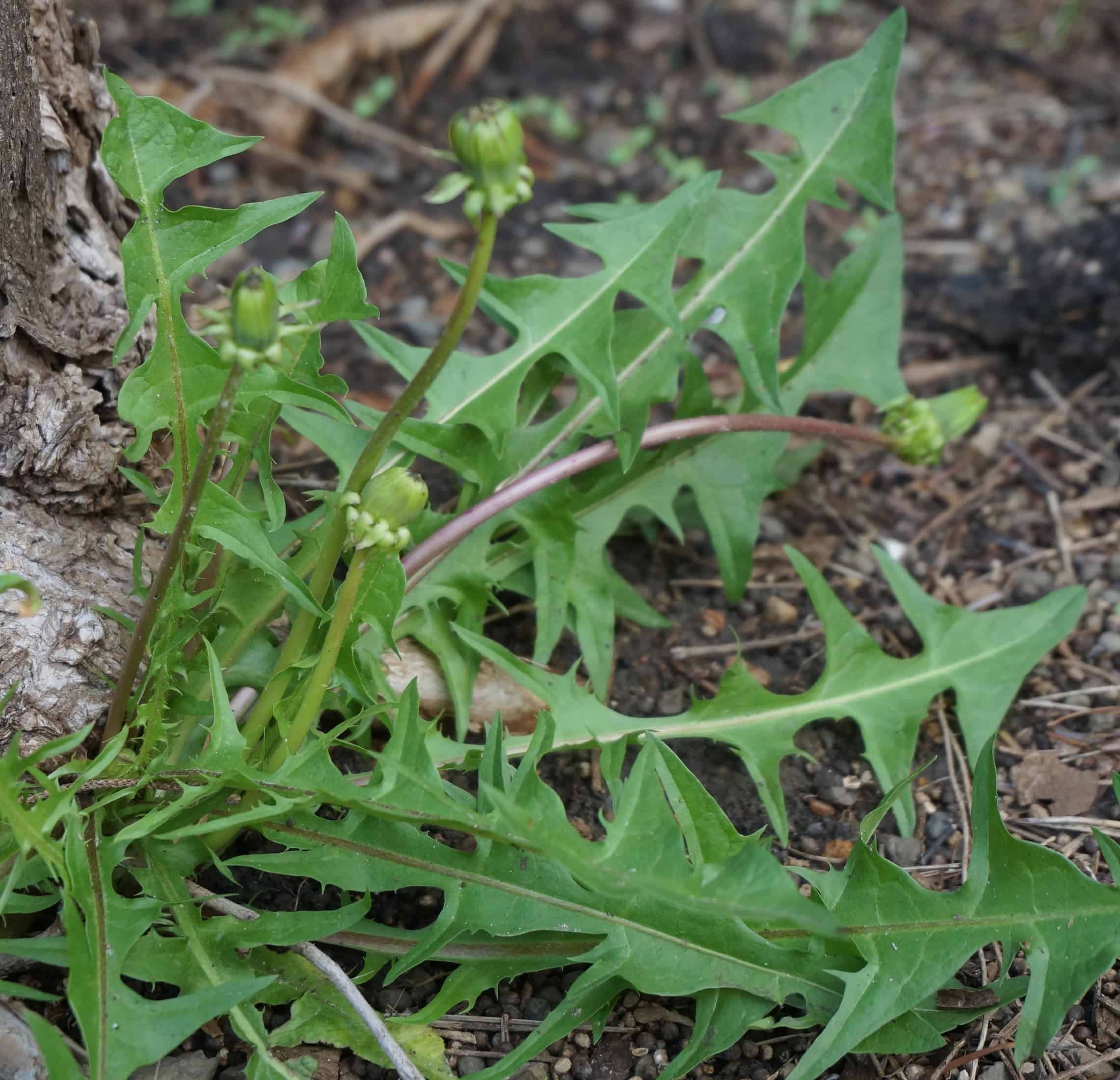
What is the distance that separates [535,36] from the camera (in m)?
4.57

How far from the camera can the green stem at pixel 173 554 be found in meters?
1.50

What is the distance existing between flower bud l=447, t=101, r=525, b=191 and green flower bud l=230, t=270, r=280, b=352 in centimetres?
29

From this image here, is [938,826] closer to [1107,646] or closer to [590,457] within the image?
Answer: [1107,646]

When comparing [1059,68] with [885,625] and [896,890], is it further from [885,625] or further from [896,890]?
[896,890]

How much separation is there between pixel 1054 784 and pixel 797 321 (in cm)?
170

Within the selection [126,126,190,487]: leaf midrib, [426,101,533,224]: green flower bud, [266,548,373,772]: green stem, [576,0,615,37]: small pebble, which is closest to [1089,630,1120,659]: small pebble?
[266,548,373,772]: green stem

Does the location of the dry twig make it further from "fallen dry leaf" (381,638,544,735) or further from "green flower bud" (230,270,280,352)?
"green flower bud" (230,270,280,352)

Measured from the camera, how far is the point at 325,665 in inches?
70.9

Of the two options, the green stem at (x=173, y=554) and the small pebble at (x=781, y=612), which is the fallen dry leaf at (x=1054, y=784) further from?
the green stem at (x=173, y=554)

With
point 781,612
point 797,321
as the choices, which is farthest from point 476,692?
point 797,321

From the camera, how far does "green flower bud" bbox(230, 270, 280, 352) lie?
54.0 inches

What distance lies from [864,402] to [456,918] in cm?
210

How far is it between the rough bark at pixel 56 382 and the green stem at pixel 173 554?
13 cm

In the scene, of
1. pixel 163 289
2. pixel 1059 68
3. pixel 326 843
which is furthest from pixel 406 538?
pixel 1059 68
